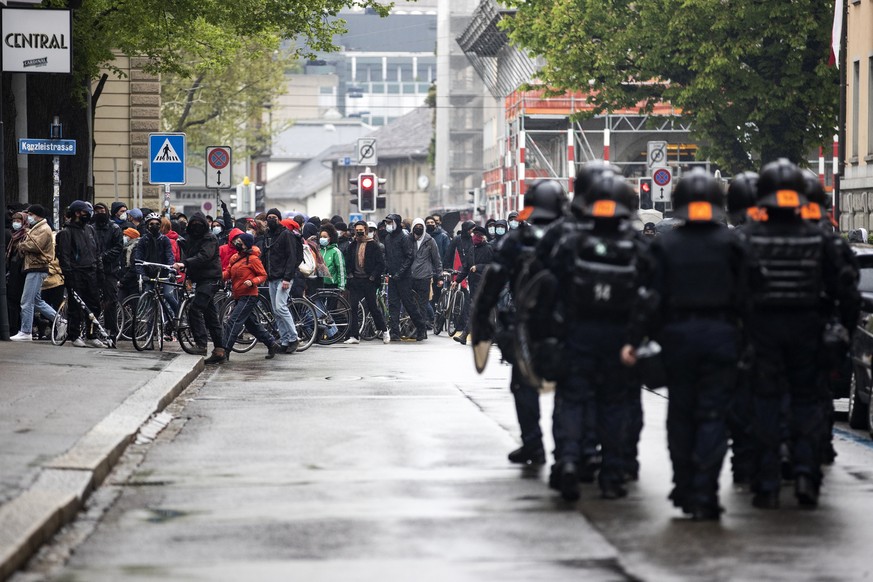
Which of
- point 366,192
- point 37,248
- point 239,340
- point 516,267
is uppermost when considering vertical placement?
point 366,192

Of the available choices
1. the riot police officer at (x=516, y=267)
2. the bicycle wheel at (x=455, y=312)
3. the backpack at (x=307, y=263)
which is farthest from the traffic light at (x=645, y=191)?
the riot police officer at (x=516, y=267)

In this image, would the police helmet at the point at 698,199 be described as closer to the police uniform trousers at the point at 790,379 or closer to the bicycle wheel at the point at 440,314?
the police uniform trousers at the point at 790,379

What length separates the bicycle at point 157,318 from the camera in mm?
21156

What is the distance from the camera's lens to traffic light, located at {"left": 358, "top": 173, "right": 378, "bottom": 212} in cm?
3988

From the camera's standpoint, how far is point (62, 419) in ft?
41.9

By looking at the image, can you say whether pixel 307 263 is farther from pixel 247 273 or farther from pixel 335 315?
pixel 247 273

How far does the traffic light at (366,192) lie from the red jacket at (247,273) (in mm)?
18964

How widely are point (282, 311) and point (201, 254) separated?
2.14 m

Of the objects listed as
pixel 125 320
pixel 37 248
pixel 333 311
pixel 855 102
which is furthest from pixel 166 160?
pixel 855 102

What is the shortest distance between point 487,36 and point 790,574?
267 ft

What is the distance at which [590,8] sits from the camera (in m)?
41.3

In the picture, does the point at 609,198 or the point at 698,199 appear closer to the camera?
the point at 698,199

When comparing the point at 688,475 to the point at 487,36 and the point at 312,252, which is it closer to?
the point at 312,252

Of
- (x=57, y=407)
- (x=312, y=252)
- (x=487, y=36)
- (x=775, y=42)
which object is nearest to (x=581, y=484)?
(x=57, y=407)
